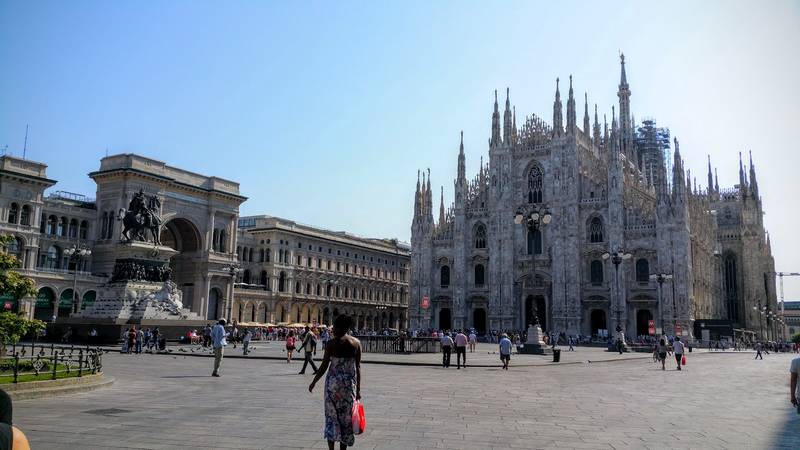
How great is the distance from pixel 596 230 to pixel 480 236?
12.7m

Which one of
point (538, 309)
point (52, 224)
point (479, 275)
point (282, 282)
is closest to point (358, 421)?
point (52, 224)

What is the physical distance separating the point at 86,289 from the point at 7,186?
10.5 m

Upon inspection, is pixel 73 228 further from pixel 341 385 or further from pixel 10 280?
pixel 341 385

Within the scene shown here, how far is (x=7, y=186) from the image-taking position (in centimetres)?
5003

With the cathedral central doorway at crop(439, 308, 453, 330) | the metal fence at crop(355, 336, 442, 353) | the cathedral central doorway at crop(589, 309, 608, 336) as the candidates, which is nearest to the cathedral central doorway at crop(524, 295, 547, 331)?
the cathedral central doorway at crop(589, 309, 608, 336)

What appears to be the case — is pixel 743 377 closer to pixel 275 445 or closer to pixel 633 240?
pixel 275 445

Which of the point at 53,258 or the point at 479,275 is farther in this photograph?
the point at 479,275

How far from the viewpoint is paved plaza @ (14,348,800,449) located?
8.43 m

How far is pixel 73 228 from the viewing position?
2269 inches

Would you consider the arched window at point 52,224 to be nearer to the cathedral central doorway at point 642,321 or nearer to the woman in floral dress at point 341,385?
the cathedral central doorway at point 642,321

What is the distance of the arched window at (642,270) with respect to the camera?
58531 mm

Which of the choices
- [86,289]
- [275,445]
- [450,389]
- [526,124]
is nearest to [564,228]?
[526,124]

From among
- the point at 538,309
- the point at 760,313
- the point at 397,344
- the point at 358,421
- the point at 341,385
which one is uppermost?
the point at 760,313

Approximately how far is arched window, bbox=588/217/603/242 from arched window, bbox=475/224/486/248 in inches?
455
